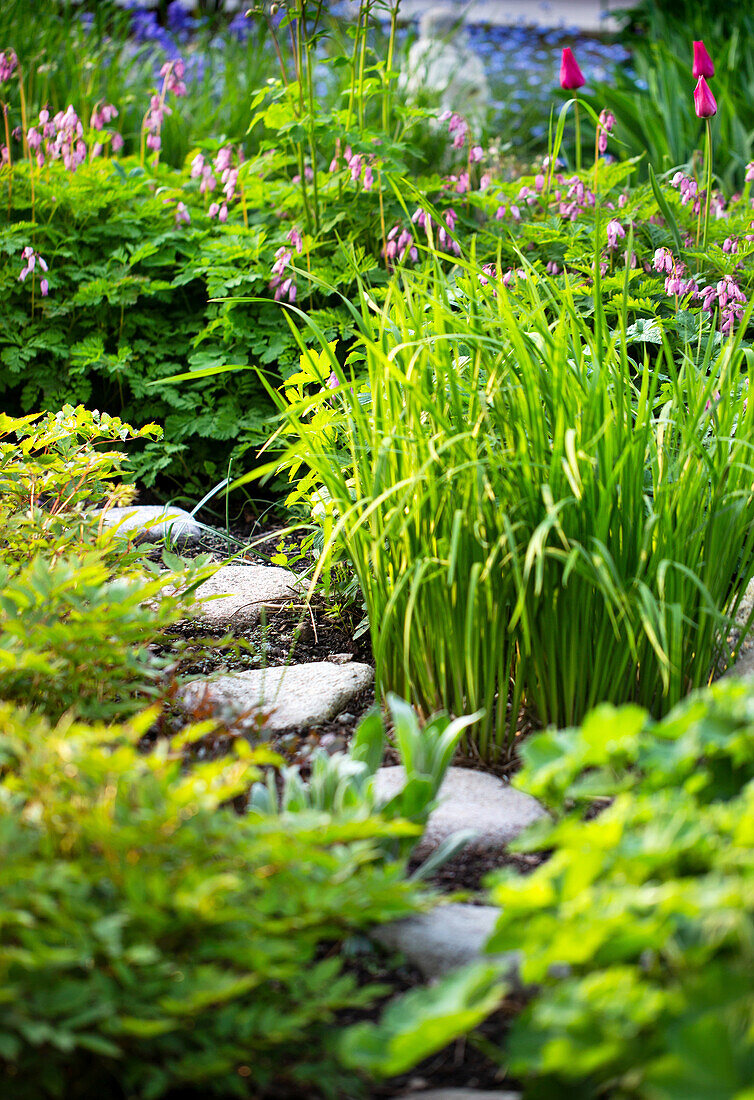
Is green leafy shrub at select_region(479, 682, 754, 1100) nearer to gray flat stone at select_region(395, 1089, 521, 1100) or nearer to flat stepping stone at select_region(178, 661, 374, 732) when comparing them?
gray flat stone at select_region(395, 1089, 521, 1100)

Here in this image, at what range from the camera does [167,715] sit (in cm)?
176

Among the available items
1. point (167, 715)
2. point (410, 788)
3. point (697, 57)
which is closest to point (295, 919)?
point (410, 788)

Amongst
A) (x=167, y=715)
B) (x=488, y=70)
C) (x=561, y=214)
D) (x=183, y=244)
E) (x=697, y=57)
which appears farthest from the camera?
(x=488, y=70)

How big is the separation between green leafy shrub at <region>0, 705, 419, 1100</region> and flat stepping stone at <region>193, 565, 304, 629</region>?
3.74 feet

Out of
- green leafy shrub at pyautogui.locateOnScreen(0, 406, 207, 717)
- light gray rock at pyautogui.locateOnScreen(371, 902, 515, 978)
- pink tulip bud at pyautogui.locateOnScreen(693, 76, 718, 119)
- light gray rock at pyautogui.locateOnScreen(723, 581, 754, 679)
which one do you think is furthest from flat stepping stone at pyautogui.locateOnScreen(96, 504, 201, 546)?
pink tulip bud at pyautogui.locateOnScreen(693, 76, 718, 119)

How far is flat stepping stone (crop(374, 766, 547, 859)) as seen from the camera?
59.5 inches

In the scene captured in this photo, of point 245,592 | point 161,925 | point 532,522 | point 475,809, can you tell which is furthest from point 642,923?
point 245,592

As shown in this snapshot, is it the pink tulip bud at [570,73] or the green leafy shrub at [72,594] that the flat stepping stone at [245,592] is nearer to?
the green leafy shrub at [72,594]

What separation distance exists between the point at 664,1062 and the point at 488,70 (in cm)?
842

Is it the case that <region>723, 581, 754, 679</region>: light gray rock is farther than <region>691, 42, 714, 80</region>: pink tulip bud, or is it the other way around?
<region>691, 42, 714, 80</region>: pink tulip bud

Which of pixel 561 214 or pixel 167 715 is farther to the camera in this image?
pixel 561 214

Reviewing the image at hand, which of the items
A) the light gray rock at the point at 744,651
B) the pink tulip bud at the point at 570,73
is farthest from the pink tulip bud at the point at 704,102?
the light gray rock at the point at 744,651

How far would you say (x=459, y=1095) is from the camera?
3.47ft

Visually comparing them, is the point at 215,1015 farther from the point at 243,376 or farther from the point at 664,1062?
the point at 243,376
